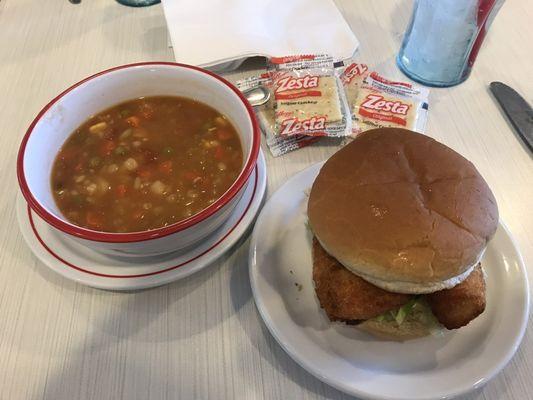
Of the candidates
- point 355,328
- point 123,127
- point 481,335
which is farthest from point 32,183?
point 481,335

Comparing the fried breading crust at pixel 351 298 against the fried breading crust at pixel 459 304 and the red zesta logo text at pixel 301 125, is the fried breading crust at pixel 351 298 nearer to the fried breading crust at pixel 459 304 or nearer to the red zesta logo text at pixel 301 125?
the fried breading crust at pixel 459 304

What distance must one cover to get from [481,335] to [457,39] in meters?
1.34

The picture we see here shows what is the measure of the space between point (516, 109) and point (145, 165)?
5.30ft

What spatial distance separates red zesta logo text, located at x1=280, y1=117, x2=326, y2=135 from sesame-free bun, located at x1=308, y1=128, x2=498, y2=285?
397mm

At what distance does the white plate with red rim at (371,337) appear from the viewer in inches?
43.0

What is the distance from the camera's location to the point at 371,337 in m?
1.25

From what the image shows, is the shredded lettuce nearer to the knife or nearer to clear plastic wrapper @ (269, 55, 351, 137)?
clear plastic wrapper @ (269, 55, 351, 137)

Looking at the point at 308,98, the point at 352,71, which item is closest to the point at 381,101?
the point at 352,71

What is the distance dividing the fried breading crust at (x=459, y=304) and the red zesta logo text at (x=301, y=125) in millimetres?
817

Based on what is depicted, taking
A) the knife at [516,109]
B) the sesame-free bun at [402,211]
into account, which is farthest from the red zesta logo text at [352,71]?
the sesame-free bun at [402,211]

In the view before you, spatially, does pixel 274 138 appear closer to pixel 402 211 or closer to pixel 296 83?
pixel 296 83

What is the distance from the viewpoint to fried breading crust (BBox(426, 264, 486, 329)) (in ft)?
3.84

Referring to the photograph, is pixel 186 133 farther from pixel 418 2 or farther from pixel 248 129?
pixel 418 2

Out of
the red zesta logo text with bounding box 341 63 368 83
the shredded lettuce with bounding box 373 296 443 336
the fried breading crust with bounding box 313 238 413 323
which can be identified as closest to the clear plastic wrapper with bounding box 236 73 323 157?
the red zesta logo text with bounding box 341 63 368 83
